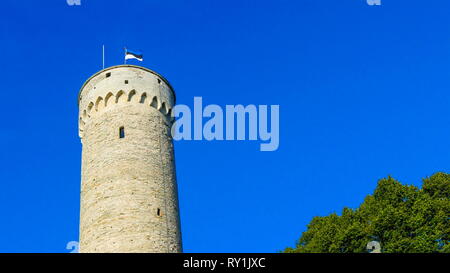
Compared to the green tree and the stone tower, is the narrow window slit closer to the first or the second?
the stone tower

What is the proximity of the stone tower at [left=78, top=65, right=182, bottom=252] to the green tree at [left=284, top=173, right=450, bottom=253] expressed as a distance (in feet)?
21.3

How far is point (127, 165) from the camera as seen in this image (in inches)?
1077

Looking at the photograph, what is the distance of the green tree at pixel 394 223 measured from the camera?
91.4 ft

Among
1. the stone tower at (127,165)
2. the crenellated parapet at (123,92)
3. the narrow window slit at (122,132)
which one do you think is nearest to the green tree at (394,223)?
the stone tower at (127,165)

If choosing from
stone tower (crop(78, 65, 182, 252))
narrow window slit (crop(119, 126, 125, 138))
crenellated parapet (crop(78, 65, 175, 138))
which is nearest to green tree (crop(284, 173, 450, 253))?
stone tower (crop(78, 65, 182, 252))

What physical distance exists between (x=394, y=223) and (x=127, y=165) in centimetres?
1112

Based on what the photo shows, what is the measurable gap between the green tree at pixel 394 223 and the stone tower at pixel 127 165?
21.3 ft

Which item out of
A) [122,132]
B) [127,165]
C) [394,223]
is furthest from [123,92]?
[394,223]

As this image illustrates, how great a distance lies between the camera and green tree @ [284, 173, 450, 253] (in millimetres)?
27859

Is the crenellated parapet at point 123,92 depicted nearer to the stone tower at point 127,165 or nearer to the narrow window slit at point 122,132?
the stone tower at point 127,165

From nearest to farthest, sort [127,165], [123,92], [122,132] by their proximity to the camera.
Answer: [127,165] → [122,132] → [123,92]

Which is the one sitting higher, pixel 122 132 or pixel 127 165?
pixel 122 132

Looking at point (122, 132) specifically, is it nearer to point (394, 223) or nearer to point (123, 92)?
point (123, 92)
